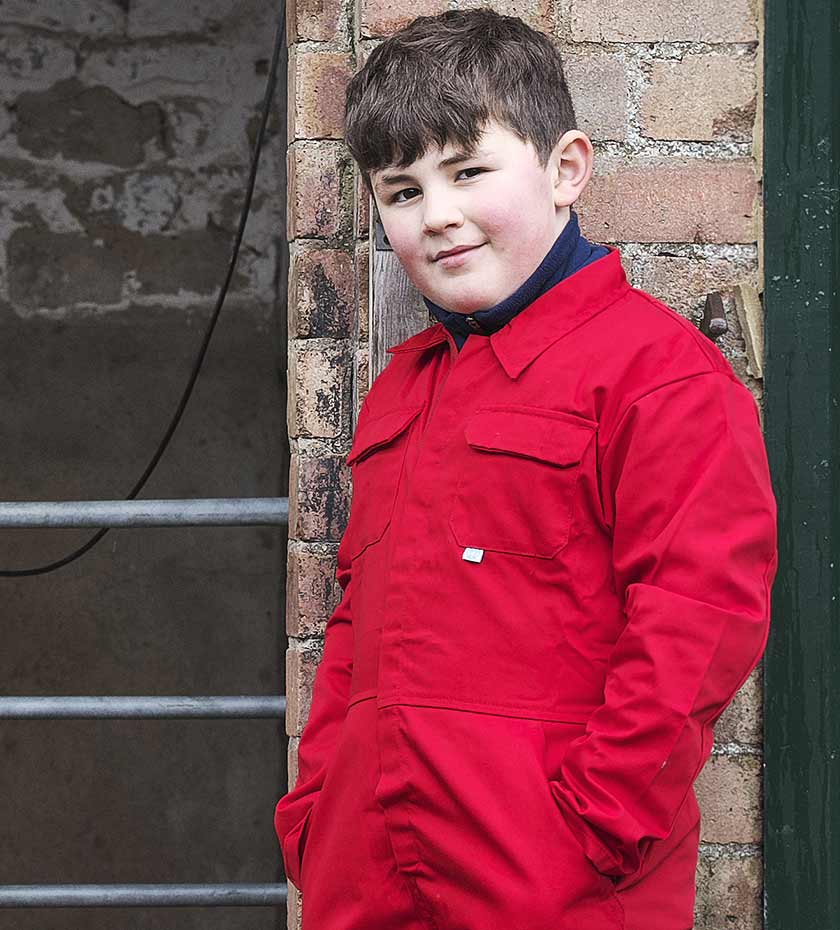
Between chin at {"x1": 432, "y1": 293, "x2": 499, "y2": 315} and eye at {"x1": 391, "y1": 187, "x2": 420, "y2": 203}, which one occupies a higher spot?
eye at {"x1": 391, "y1": 187, "x2": 420, "y2": 203}

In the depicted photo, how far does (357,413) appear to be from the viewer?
171 cm

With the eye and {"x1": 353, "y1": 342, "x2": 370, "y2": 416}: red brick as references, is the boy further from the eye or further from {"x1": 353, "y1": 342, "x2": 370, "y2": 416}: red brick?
{"x1": 353, "y1": 342, "x2": 370, "y2": 416}: red brick

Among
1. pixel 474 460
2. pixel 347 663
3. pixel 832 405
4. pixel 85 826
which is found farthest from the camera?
pixel 85 826

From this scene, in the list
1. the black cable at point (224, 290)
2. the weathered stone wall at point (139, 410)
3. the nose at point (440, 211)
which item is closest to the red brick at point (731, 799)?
the nose at point (440, 211)

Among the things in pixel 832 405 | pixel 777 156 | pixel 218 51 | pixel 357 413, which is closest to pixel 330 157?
pixel 357 413

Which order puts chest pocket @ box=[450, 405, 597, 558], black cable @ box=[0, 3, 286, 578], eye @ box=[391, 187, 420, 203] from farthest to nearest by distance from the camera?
black cable @ box=[0, 3, 286, 578] → eye @ box=[391, 187, 420, 203] → chest pocket @ box=[450, 405, 597, 558]

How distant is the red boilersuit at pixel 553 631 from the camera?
1.15m

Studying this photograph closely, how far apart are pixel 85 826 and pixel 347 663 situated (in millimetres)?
3245

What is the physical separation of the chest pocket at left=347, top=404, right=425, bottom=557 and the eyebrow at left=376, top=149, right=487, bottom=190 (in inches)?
9.2

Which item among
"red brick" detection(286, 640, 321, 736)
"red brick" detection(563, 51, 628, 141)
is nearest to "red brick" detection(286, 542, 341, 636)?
"red brick" detection(286, 640, 321, 736)

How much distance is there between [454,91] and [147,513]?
0.72 meters

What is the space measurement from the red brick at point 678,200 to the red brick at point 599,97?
0.15 ft

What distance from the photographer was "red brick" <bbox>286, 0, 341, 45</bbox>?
171cm

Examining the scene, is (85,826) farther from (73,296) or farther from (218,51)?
(218,51)
